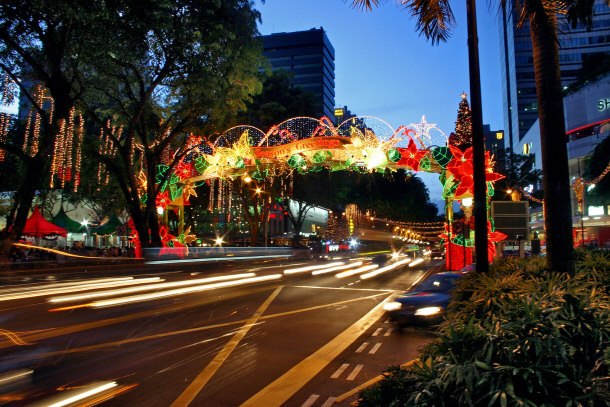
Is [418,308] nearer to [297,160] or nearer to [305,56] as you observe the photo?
[297,160]

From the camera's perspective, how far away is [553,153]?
6914 mm

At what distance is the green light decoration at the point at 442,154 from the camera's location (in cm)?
2198

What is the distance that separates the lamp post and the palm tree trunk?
5.38ft

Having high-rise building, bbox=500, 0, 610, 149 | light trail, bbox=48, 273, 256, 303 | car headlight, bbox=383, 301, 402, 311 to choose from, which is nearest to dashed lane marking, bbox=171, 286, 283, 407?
car headlight, bbox=383, 301, 402, 311

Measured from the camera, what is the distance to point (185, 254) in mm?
28297

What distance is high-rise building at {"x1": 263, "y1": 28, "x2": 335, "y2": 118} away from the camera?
360 ft

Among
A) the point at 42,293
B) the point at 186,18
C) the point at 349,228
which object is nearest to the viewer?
the point at 42,293

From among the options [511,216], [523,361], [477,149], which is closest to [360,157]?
[511,216]

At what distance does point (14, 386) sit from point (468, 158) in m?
19.7

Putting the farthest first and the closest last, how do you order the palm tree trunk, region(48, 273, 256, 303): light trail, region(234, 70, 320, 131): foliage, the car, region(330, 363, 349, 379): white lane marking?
region(234, 70, 320, 131): foliage → region(48, 273, 256, 303): light trail → the car → region(330, 363, 349, 379): white lane marking → the palm tree trunk

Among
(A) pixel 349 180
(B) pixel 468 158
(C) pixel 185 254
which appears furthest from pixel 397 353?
(A) pixel 349 180

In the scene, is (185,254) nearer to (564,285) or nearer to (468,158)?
(468,158)

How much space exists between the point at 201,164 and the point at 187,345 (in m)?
18.6

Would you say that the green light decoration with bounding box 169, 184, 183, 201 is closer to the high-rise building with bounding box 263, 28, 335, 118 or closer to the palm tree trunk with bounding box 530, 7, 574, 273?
the palm tree trunk with bounding box 530, 7, 574, 273
